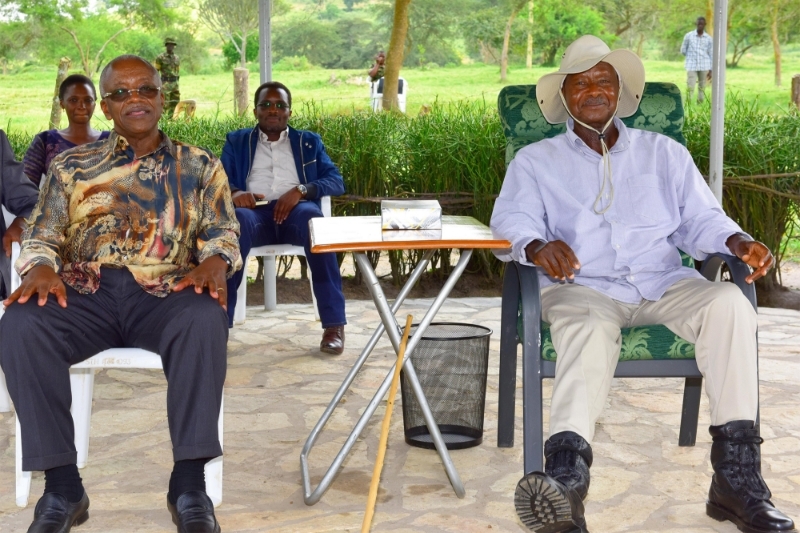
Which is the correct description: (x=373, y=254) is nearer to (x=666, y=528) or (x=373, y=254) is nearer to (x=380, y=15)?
(x=666, y=528)

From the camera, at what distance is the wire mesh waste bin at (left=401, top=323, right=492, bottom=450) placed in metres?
3.46

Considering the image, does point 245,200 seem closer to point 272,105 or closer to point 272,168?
point 272,168

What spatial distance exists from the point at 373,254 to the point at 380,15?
32.6 metres

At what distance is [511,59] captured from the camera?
3609 centimetres

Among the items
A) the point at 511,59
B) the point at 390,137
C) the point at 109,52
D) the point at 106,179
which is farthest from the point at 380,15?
the point at 106,179

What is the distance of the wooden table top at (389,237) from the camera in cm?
267

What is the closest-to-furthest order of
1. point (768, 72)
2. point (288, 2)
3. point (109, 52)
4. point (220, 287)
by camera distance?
point (220, 287) → point (109, 52) → point (768, 72) → point (288, 2)

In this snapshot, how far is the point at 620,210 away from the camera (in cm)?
329

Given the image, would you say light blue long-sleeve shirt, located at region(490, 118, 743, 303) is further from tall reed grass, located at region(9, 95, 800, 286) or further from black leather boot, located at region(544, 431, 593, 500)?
tall reed grass, located at region(9, 95, 800, 286)

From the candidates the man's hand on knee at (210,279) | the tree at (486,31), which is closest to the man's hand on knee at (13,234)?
the man's hand on knee at (210,279)

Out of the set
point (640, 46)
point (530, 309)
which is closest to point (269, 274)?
point (530, 309)

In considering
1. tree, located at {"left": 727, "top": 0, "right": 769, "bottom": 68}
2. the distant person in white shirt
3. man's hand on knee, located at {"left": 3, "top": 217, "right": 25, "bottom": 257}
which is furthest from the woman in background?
tree, located at {"left": 727, "top": 0, "right": 769, "bottom": 68}

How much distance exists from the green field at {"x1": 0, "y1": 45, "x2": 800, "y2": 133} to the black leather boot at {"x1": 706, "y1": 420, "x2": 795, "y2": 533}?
1962 centimetres

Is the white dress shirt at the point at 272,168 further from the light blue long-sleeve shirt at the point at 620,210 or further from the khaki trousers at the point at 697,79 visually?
the khaki trousers at the point at 697,79
